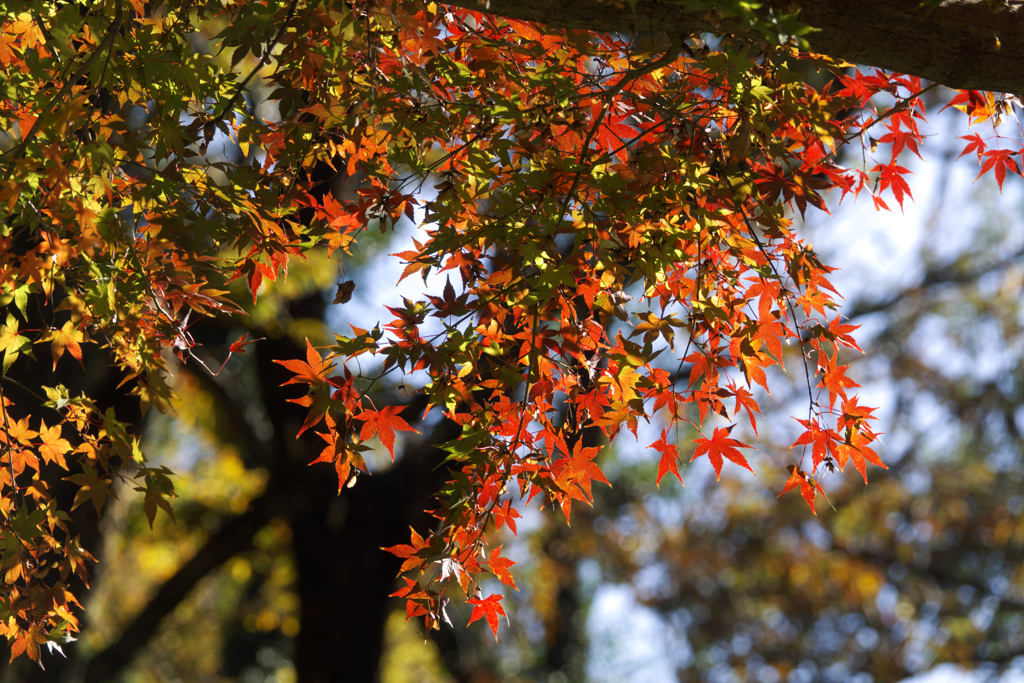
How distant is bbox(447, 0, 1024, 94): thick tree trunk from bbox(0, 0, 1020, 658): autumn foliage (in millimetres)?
67

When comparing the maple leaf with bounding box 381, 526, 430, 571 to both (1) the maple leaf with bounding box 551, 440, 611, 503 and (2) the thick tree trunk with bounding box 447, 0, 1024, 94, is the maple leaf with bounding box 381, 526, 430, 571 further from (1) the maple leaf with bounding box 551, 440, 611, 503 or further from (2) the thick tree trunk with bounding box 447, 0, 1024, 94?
(2) the thick tree trunk with bounding box 447, 0, 1024, 94

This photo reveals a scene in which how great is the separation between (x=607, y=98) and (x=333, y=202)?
73 centimetres

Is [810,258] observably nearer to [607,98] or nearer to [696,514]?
[607,98]

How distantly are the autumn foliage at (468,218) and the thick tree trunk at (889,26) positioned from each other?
0.07 meters

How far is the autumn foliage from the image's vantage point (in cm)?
154

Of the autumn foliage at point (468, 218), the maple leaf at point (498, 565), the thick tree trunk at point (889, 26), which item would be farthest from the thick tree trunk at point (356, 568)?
the thick tree trunk at point (889, 26)

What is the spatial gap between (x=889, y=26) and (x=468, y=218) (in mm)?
917

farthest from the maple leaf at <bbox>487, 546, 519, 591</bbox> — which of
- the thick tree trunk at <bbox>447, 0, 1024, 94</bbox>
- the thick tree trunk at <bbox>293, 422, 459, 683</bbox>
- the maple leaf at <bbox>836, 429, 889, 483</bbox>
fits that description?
the thick tree trunk at <bbox>293, 422, 459, 683</bbox>

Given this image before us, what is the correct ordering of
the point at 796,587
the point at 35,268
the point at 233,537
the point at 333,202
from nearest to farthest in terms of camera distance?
the point at 35,268 < the point at 333,202 < the point at 233,537 < the point at 796,587

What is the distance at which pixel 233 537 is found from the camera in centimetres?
587

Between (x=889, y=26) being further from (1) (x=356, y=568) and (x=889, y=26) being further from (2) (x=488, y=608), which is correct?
(1) (x=356, y=568)

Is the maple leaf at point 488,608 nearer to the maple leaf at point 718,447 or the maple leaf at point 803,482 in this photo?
the maple leaf at point 718,447

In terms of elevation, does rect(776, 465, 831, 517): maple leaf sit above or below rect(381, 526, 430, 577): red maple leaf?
above

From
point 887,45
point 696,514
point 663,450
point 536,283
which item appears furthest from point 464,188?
point 696,514
